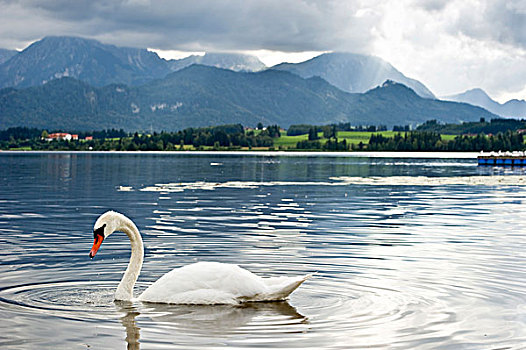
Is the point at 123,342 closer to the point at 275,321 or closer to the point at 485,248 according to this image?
the point at 275,321

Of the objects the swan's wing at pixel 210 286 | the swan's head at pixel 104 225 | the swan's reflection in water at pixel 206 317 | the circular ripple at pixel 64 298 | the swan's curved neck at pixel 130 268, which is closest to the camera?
the swan's reflection in water at pixel 206 317

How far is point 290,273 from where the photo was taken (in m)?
23.3

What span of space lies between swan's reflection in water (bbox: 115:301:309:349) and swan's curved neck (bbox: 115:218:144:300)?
0.23 metres

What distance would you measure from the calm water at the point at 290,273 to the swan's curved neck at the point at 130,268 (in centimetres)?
34

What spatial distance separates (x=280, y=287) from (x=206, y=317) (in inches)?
83.0

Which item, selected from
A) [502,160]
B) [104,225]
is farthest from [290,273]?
[502,160]

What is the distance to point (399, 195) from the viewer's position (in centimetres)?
5956

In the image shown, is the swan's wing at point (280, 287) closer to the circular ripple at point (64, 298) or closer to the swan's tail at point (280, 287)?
the swan's tail at point (280, 287)

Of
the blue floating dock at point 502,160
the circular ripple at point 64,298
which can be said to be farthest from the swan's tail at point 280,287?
the blue floating dock at point 502,160

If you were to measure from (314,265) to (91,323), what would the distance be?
31.9ft

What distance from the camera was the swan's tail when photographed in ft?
60.2

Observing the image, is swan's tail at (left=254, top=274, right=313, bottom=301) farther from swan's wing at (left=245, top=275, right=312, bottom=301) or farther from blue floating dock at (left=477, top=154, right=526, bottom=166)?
blue floating dock at (left=477, top=154, right=526, bottom=166)

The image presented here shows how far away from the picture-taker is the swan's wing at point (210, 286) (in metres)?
18.2

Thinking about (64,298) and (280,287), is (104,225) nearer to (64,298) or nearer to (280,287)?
(64,298)
